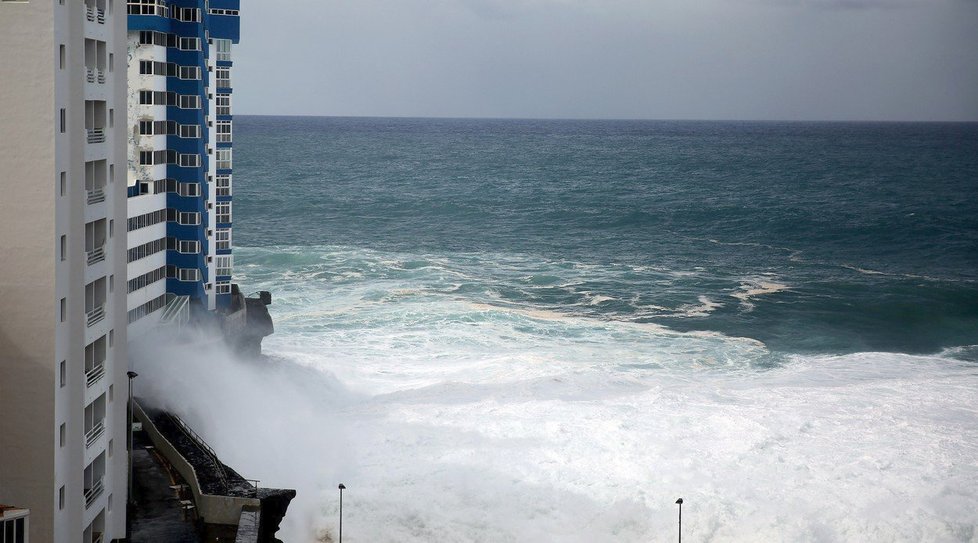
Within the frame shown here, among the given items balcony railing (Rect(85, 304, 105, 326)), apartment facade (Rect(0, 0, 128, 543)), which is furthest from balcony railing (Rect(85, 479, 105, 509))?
balcony railing (Rect(85, 304, 105, 326))

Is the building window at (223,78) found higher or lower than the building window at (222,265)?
higher

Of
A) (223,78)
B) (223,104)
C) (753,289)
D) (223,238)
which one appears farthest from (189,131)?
(753,289)

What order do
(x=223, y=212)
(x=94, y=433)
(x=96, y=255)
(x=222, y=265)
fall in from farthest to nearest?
(x=222, y=265) < (x=223, y=212) < (x=94, y=433) < (x=96, y=255)

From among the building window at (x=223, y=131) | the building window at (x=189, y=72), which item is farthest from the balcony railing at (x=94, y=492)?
the building window at (x=223, y=131)

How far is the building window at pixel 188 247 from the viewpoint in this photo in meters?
46.9

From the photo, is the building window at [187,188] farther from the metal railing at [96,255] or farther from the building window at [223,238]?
the metal railing at [96,255]

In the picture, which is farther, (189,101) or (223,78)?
(223,78)

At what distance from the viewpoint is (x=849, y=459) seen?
131ft

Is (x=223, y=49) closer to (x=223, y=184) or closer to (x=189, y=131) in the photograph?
(x=189, y=131)

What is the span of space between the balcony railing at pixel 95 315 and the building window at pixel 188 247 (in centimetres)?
1977

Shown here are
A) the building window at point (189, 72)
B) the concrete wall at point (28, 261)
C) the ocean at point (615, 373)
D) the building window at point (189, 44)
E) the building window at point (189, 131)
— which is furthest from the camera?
the building window at point (189, 131)

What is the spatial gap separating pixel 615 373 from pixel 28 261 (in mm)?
31276

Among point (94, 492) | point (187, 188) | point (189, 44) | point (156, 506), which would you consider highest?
point (189, 44)

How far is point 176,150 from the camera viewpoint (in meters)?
46.3
